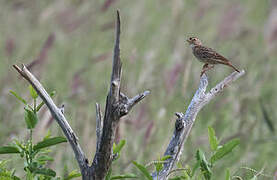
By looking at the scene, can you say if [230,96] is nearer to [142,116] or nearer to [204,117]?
[204,117]

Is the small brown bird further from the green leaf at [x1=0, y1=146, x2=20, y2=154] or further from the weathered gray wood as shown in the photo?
the green leaf at [x1=0, y1=146, x2=20, y2=154]

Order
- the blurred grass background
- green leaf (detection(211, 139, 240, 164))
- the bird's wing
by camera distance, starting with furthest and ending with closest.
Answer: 1. the blurred grass background
2. the bird's wing
3. green leaf (detection(211, 139, 240, 164))

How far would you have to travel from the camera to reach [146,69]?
16.0ft

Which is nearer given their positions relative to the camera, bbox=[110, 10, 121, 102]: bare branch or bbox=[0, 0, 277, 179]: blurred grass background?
bbox=[110, 10, 121, 102]: bare branch

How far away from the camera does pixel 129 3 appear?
6543mm

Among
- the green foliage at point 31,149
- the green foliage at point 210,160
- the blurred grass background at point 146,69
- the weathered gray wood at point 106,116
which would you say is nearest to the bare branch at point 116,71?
the weathered gray wood at point 106,116

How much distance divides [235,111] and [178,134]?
2.87 meters

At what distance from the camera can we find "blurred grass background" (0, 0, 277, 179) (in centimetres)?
401

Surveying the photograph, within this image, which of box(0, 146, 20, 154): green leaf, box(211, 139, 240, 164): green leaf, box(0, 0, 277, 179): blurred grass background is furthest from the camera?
box(0, 0, 277, 179): blurred grass background

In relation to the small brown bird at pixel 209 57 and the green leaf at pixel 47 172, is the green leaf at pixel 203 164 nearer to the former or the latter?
the green leaf at pixel 47 172

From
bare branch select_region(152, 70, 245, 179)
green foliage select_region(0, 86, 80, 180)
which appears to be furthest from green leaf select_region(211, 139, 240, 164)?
green foliage select_region(0, 86, 80, 180)

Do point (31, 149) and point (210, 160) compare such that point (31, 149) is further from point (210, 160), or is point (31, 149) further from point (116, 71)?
point (210, 160)

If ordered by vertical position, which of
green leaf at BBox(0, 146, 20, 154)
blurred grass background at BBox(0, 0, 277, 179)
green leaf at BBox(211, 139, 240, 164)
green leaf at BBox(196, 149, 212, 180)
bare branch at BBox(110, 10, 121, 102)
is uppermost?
blurred grass background at BBox(0, 0, 277, 179)

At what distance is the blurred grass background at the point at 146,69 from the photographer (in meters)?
4.01
